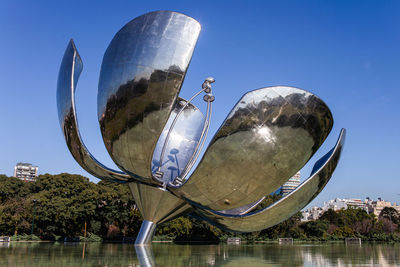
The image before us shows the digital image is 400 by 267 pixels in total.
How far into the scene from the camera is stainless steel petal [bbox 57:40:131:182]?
35.1 ft

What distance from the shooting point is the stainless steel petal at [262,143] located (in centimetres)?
858

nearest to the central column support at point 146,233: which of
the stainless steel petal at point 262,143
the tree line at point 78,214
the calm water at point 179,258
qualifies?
the calm water at point 179,258

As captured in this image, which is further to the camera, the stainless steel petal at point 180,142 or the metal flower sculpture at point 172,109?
the stainless steel petal at point 180,142

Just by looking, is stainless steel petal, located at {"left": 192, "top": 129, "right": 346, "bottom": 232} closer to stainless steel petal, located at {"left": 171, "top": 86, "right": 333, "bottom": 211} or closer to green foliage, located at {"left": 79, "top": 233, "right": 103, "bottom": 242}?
stainless steel petal, located at {"left": 171, "top": 86, "right": 333, "bottom": 211}

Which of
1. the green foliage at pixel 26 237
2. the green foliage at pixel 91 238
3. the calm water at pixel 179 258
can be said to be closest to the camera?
the calm water at pixel 179 258

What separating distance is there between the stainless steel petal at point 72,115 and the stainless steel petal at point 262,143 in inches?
140

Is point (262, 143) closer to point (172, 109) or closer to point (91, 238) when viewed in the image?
point (172, 109)

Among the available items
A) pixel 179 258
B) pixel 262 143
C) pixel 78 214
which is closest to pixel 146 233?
pixel 179 258

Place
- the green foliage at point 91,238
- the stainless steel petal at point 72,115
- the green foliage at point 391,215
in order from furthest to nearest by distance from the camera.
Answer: the green foliage at point 391,215 → the green foliage at point 91,238 → the stainless steel petal at point 72,115

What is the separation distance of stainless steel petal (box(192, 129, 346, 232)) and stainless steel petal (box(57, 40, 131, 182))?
11.5ft

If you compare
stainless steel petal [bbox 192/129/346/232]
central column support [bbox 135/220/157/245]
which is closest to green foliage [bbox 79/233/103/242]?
central column support [bbox 135/220/157/245]

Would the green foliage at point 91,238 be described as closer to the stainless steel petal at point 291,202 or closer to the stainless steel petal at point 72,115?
the stainless steel petal at point 72,115

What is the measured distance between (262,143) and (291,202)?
10.8 feet

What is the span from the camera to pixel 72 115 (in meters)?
10.6
